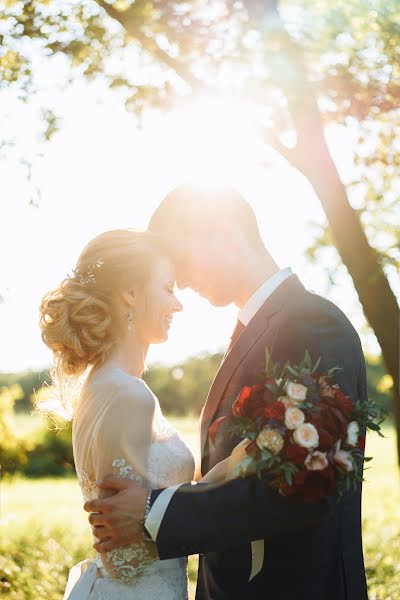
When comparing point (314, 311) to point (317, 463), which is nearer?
point (317, 463)

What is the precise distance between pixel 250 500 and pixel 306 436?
1.14 feet

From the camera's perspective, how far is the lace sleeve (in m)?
3.70

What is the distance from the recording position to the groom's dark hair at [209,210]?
3.93 m

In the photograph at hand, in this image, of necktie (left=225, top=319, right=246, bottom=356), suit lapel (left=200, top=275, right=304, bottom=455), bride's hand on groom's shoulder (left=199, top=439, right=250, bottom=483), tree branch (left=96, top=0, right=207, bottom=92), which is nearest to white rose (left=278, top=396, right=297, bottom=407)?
bride's hand on groom's shoulder (left=199, top=439, right=250, bottom=483)

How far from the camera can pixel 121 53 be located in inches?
378

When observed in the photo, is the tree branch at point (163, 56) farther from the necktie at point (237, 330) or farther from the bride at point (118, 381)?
the necktie at point (237, 330)

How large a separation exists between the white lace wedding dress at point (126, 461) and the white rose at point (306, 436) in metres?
1.19

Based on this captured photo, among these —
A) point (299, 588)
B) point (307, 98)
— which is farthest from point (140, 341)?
point (307, 98)

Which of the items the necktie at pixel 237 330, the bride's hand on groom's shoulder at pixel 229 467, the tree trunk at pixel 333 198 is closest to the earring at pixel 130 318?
the necktie at pixel 237 330

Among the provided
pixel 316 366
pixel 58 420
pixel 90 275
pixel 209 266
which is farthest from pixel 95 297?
pixel 58 420

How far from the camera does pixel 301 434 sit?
2.74 meters

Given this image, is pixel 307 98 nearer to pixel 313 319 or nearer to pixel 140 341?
pixel 140 341

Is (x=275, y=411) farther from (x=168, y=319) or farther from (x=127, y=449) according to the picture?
(x=168, y=319)

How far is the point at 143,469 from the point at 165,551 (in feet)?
2.67
